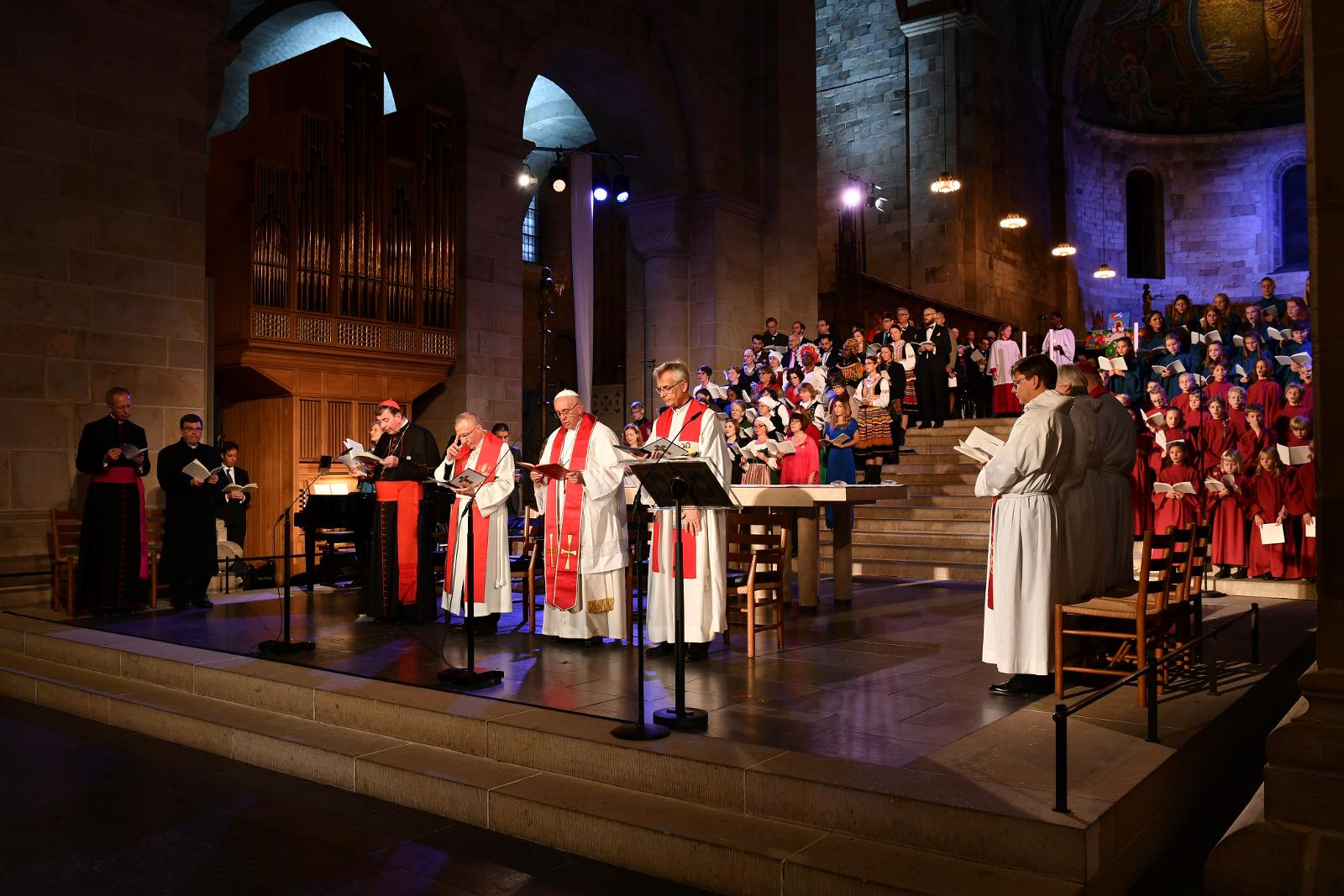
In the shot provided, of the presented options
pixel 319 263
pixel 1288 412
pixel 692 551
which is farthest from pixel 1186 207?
pixel 692 551

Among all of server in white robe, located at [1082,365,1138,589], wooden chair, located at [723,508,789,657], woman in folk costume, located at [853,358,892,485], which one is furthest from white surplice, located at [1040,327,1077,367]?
server in white robe, located at [1082,365,1138,589]

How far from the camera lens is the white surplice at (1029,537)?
17.8 feet

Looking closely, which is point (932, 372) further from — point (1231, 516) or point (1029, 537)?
point (1029, 537)

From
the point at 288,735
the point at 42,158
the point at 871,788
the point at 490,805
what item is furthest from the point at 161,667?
the point at 42,158

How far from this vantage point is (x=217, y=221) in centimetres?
1200

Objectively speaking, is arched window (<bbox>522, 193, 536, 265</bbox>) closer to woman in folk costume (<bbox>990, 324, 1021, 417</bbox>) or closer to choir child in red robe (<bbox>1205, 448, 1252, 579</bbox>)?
woman in folk costume (<bbox>990, 324, 1021, 417</bbox>)

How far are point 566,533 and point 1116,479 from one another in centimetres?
349

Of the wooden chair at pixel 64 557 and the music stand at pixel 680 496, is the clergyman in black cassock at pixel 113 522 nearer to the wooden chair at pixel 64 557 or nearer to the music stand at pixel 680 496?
the wooden chair at pixel 64 557

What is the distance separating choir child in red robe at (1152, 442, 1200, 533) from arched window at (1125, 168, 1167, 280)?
21.8 metres

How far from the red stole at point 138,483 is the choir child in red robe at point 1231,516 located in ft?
31.8

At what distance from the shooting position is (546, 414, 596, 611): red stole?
23.3ft

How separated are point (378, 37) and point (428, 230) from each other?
2872 mm

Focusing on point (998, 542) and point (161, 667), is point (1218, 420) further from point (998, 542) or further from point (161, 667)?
point (161, 667)

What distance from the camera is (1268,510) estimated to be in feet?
32.7
